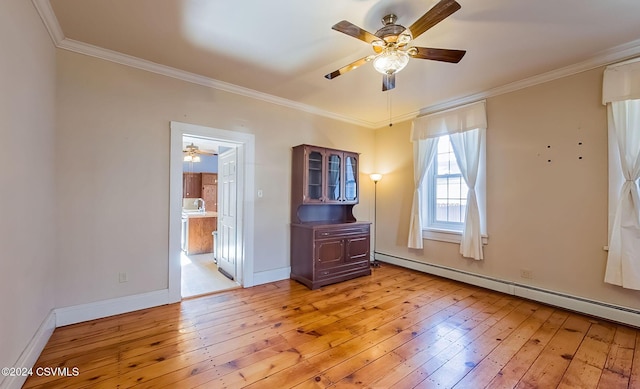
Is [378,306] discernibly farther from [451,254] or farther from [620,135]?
[620,135]

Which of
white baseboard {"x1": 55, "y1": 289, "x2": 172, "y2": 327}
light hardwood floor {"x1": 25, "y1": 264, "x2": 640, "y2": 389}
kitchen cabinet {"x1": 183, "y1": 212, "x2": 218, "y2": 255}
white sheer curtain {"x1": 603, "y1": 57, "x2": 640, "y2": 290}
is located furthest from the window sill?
kitchen cabinet {"x1": 183, "y1": 212, "x2": 218, "y2": 255}

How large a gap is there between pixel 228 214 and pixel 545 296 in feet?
14.1

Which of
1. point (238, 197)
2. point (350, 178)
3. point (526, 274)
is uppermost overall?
point (350, 178)

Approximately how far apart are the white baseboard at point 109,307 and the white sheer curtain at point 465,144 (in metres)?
3.70

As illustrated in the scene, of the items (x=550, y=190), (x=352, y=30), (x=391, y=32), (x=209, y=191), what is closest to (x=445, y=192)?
(x=550, y=190)

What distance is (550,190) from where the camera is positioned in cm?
306

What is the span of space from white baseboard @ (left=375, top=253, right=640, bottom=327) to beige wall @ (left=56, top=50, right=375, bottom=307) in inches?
147

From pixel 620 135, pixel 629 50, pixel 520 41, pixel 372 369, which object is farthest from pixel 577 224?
pixel 372 369

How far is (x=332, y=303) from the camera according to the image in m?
3.10

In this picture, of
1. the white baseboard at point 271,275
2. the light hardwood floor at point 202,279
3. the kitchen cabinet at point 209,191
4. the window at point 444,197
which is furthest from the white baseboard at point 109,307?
the kitchen cabinet at point 209,191

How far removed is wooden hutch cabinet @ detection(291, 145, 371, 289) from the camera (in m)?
3.66

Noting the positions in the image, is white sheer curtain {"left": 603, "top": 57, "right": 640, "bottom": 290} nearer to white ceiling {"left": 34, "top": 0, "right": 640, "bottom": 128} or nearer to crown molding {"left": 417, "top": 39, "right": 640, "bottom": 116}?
crown molding {"left": 417, "top": 39, "right": 640, "bottom": 116}

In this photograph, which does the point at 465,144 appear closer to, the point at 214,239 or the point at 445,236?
Result: the point at 445,236

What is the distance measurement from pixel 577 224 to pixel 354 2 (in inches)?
128
